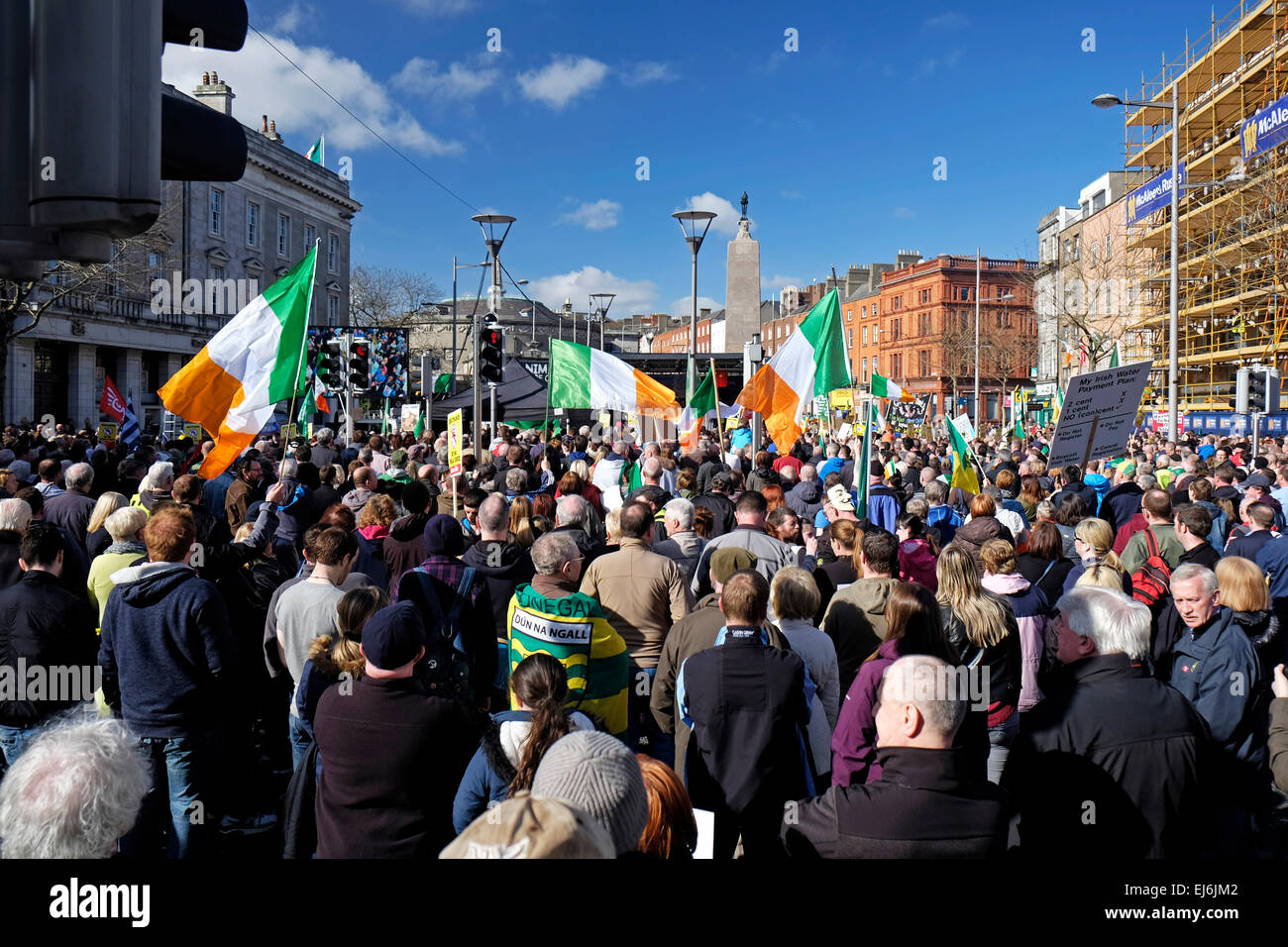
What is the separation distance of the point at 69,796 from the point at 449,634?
2.96 meters

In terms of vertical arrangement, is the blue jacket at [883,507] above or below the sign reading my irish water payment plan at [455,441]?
below

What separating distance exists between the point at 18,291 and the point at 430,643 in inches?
841

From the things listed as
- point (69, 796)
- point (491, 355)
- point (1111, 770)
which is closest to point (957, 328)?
point (491, 355)

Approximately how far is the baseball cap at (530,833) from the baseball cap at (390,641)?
1495 mm

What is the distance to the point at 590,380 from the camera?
44.7 ft

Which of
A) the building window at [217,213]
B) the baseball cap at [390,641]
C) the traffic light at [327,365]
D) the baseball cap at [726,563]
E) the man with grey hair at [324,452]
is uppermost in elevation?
the building window at [217,213]

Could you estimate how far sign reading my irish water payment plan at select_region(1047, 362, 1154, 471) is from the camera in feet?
33.3

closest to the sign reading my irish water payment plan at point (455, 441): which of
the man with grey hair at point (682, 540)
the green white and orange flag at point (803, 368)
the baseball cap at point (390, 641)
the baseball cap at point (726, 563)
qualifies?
the green white and orange flag at point (803, 368)

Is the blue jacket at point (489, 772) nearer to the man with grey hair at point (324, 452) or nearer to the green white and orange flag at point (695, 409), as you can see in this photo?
the man with grey hair at point (324, 452)

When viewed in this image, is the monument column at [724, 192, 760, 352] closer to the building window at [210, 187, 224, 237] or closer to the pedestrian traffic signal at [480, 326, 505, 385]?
the building window at [210, 187, 224, 237]

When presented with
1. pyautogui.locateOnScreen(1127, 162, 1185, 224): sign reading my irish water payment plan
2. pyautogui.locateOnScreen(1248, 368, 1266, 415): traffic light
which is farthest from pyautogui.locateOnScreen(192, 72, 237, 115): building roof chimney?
pyautogui.locateOnScreen(1248, 368, 1266, 415): traffic light

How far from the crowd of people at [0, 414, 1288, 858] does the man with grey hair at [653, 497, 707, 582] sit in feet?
0.08

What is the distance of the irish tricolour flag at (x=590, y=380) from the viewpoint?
13.5 m
